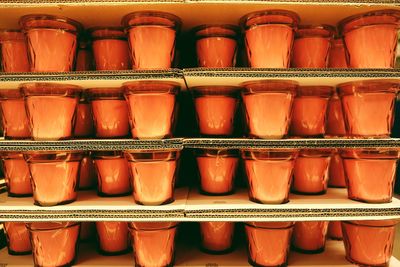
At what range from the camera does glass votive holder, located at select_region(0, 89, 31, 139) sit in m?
1.53

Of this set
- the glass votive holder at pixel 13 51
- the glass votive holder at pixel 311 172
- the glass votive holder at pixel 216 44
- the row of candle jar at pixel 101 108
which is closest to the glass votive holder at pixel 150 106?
the row of candle jar at pixel 101 108

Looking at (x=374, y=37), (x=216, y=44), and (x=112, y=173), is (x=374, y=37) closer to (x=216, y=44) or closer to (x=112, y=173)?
(x=216, y=44)

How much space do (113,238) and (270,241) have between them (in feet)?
2.46

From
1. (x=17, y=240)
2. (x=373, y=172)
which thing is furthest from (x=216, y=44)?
(x=17, y=240)

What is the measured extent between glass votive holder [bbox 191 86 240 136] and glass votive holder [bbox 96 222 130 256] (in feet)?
A: 2.00

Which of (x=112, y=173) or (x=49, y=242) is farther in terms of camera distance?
(x=112, y=173)

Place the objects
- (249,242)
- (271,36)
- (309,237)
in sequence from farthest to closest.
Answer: (309,237) → (249,242) → (271,36)

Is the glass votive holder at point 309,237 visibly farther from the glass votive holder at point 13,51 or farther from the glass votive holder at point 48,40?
the glass votive holder at point 13,51

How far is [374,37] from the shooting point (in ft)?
4.50

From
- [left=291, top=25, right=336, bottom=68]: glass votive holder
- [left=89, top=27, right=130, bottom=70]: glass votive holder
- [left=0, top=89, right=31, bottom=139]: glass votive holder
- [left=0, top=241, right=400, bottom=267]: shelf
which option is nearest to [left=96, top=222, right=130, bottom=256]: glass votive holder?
[left=0, top=241, right=400, bottom=267]: shelf

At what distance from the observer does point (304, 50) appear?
151cm

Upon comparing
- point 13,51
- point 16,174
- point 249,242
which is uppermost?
point 13,51

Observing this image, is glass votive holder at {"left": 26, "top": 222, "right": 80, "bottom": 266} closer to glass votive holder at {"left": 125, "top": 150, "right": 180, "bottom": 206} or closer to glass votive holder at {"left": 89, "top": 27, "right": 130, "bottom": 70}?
glass votive holder at {"left": 125, "top": 150, "right": 180, "bottom": 206}

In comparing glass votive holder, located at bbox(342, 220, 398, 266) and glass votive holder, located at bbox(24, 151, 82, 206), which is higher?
glass votive holder, located at bbox(24, 151, 82, 206)
